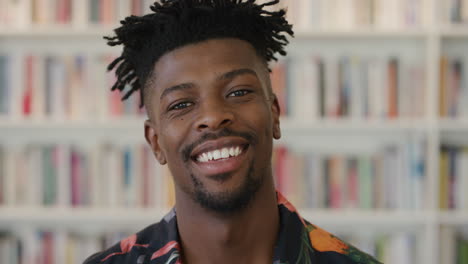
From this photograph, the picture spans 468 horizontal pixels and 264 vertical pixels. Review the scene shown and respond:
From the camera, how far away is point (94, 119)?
2.24 metres

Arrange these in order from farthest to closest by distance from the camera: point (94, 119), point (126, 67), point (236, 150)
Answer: point (94, 119), point (126, 67), point (236, 150)

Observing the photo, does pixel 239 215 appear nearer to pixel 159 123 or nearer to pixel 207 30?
pixel 159 123

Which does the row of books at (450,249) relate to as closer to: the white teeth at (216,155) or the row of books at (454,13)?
the row of books at (454,13)

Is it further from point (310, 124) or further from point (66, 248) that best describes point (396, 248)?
point (66, 248)

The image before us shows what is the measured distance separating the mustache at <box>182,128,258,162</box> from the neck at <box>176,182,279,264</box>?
9 cm

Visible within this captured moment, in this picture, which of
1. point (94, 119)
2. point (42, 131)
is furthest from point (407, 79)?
point (42, 131)

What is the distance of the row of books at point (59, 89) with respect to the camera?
88.7 inches

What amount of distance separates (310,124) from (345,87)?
216 millimetres

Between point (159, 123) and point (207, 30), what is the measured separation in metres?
0.20

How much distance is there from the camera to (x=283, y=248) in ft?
3.46

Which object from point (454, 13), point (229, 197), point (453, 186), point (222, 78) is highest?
point (454, 13)

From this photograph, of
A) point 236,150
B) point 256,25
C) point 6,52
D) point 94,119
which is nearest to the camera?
point 236,150

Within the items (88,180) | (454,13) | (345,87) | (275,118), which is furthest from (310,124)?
(275,118)

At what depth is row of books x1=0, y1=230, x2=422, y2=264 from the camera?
2297 mm
